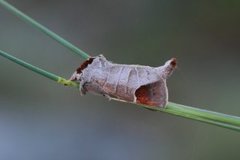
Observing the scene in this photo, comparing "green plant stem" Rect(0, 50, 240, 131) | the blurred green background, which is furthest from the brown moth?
the blurred green background

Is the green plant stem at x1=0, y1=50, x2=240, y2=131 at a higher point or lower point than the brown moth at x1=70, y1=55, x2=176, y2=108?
lower

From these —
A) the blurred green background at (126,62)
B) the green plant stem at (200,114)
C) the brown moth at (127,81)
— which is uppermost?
the blurred green background at (126,62)

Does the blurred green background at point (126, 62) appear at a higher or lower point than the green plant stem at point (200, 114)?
higher

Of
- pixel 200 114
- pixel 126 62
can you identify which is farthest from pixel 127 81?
pixel 126 62

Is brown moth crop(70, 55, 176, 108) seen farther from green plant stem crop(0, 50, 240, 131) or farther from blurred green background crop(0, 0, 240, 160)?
blurred green background crop(0, 0, 240, 160)

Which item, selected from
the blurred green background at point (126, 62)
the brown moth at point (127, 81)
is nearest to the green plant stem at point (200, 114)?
the brown moth at point (127, 81)

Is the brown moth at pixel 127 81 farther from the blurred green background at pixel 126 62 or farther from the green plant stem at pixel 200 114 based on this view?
the blurred green background at pixel 126 62

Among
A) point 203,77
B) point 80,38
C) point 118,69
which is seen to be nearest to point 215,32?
point 203,77

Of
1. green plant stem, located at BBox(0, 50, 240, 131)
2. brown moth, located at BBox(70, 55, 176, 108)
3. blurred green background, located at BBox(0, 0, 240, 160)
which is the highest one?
blurred green background, located at BBox(0, 0, 240, 160)
